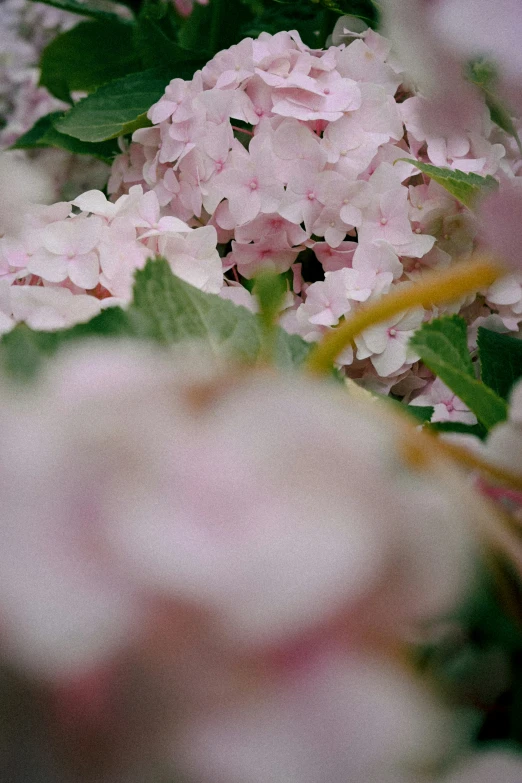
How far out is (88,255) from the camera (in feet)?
1.02

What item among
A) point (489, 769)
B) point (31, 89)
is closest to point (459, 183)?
point (489, 769)

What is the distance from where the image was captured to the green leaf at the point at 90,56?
0.57 meters

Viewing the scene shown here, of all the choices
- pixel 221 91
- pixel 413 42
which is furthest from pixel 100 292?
pixel 413 42

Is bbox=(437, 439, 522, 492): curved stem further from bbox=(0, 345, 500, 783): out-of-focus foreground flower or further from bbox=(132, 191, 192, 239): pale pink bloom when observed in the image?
bbox=(132, 191, 192, 239): pale pink bloom

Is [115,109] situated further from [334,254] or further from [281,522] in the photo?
[281,522]

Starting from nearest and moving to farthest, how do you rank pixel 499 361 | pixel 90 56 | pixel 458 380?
pixel 458 380 < pixel 499 361 < pixel 90 56

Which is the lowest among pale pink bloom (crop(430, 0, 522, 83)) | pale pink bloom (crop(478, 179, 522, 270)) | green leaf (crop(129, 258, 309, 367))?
green leaf (crop(129, 258, 309, 367))

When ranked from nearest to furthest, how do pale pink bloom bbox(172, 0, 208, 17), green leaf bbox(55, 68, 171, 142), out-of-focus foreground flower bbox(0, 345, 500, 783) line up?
1. out-of-focus foreground flower bbox(0, 345, 500, 783)
2. green leaf bbox(55, 68, 171, 142)
3. pale pink bloom bbox(172, 0, 208, 17)

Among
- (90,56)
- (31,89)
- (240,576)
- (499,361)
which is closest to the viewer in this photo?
(240,576)

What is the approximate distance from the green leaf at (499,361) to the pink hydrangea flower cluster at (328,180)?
0.04 meters

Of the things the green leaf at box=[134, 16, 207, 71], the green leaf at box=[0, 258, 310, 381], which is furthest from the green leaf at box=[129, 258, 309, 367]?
the green leaf at box=[134, 16, 207, 71]

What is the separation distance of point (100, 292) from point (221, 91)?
123mm

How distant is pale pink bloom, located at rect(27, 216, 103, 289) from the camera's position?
304mm

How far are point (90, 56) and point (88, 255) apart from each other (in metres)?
0.34
